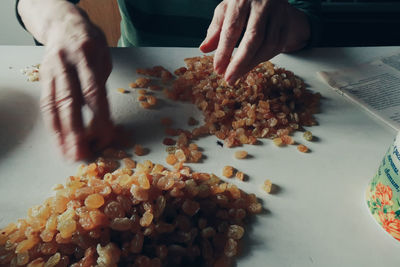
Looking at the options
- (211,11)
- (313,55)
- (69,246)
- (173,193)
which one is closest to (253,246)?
(173,193)

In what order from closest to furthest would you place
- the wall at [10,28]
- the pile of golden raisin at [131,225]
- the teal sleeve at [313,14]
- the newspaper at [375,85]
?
the pile of golden raisin at [131,225] < the newspaper at [375,85] < the teal sleeve at [313,14] < the wall at [10,28]

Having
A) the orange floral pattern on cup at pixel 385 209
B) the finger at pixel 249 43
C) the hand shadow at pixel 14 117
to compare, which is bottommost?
the hand shadow at pixel 14 117

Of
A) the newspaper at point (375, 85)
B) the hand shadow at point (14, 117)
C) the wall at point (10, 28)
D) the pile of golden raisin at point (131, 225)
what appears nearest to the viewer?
the pile of golden raisin at point (131, 225)

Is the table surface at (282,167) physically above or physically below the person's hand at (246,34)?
below

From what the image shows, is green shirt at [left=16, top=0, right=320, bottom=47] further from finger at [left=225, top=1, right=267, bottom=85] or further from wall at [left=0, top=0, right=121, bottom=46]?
wall at [left=0, top=0, right=121, bottom=46]

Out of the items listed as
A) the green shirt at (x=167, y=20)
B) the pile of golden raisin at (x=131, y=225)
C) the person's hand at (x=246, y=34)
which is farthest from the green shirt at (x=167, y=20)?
the pile of golden raisin at (x=131, y=225)

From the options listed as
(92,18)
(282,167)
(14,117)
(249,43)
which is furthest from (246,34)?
(92,18)

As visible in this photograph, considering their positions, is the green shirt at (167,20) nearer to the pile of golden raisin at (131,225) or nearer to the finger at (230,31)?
the finger at (230,31)
